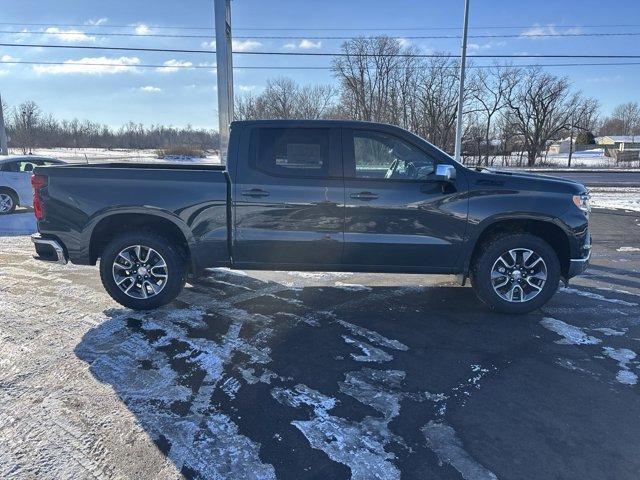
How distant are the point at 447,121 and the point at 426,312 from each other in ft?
145

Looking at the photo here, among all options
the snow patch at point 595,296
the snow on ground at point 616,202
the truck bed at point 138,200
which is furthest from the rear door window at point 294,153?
the snow on ground at point 616,202

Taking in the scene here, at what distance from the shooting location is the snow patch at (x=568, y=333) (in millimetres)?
4219

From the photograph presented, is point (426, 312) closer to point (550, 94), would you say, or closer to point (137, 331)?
point (137, 331)

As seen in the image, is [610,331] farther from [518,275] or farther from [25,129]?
[25,129]

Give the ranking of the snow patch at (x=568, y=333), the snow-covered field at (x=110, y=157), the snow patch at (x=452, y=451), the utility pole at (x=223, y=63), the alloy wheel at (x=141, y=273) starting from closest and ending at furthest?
the snow patch at (x=452, y=451) → the snow patch at (x=568, y=333) → the alloy wheel at (x=141, y=273) → the utility pole at (x=223, y=63) → the snow-covered field at (x=110, y=157)

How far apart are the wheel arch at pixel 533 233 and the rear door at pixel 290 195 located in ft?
4.88

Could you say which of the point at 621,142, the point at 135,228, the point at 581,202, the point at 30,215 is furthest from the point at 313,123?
the point at 621,142

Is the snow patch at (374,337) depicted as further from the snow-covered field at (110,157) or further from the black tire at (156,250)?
the snow-covered field at (110,157)

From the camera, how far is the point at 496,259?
482cm

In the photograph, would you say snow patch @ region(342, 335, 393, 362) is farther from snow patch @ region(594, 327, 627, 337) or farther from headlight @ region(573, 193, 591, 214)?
headlight @ region(573, 193, 591, 214)

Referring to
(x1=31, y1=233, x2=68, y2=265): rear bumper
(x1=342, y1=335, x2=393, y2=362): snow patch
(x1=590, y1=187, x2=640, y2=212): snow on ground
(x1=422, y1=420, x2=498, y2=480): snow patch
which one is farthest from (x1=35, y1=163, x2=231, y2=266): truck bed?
(x1=590, y1=187, x2=640, y2=212): snow on ground

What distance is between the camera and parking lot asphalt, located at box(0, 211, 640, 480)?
2.59 m

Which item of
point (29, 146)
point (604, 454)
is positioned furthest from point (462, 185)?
point (29, 146)

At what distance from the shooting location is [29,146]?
6062 centimetres
